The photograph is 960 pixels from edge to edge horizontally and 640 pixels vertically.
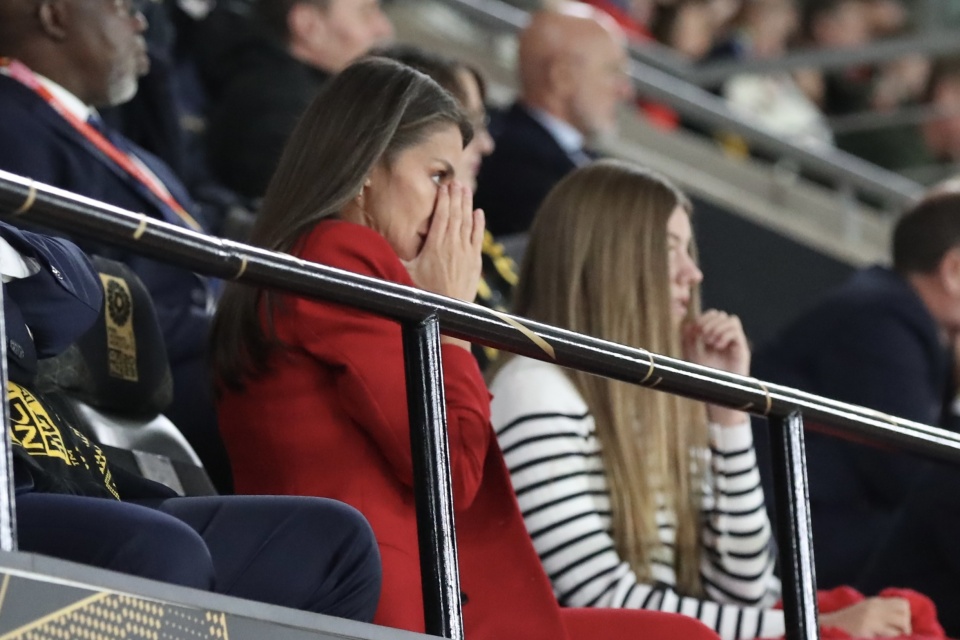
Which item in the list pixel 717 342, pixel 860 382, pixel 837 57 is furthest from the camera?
pixel 837 57

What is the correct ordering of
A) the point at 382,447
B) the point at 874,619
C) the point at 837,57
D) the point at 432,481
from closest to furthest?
1. the point at 432,481
2. the point at 382,447
3. the point at 874,619
4. the point at 837,57

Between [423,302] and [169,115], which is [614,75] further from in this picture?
[423,302]

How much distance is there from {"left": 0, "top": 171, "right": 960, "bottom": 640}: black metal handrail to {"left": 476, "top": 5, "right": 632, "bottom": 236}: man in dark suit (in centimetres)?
240

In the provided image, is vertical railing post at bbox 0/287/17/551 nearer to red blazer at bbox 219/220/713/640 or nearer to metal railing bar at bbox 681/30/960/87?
red blazer at bbox 219/220/713/640

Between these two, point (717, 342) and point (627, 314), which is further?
point (717, 342)

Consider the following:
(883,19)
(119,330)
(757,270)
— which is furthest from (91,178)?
(883,19)

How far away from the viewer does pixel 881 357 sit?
13.0 ft

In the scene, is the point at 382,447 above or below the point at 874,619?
below

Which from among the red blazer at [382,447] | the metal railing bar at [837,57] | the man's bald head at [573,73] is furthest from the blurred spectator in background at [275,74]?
the metal railing bar at [837,57]

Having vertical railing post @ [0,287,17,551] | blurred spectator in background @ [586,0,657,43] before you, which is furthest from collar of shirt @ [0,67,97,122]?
blurred spectator in background @ [586,0,657,43]

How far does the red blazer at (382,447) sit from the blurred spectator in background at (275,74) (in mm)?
1985

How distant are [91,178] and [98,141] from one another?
7cm

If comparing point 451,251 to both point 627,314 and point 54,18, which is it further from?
point 54,18

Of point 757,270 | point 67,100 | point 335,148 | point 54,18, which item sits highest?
point 757,270
